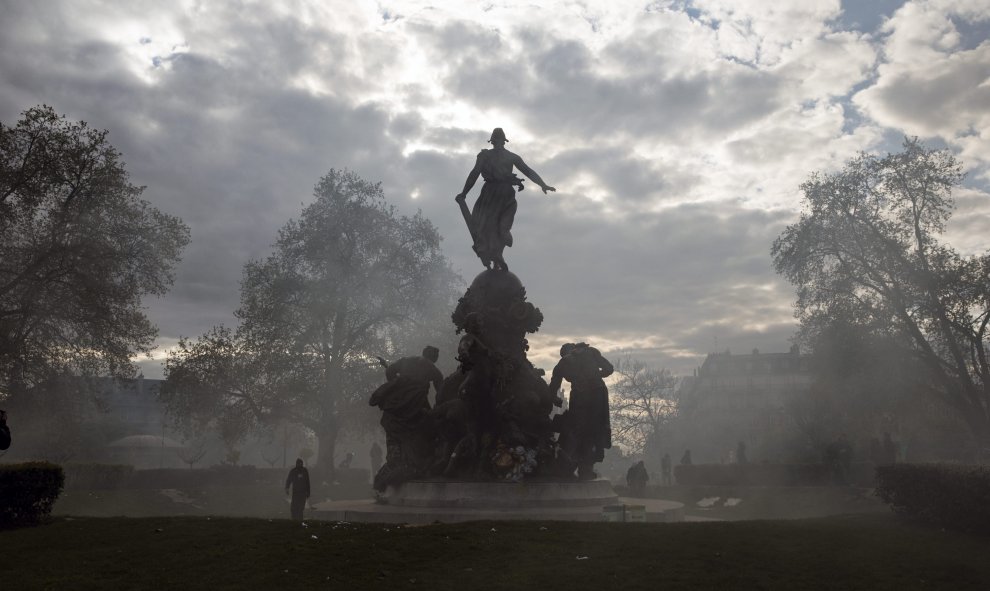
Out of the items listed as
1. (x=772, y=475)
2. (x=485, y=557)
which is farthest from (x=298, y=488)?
(x=772, y=475)

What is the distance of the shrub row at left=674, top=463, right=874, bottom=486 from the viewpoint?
3262 centimetres

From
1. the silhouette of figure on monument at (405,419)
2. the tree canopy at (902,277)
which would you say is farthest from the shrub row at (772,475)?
the silhouette of figure on monument at (405,419)

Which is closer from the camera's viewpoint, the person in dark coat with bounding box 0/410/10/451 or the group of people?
the person in dark coat with bounding box 0/410/10/451

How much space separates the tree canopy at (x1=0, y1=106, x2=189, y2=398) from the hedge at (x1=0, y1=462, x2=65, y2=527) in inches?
464

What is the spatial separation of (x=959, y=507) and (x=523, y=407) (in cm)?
683

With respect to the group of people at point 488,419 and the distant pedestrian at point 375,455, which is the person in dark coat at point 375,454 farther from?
the group of people at point 488,419

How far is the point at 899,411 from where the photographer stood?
3238 centimetres

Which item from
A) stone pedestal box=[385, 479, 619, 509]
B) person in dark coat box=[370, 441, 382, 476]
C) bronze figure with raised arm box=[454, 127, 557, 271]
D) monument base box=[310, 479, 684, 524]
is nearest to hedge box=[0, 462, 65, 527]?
monument base box=[310, 479, 684, 524]

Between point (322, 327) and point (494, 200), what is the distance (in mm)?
21142

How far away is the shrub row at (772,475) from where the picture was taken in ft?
107

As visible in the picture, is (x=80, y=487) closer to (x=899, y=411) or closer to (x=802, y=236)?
(x=802, y=236)

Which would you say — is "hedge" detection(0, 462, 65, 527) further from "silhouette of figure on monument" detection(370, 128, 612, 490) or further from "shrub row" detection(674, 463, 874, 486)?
"shrub row" detection(674, 463, 874, 486)

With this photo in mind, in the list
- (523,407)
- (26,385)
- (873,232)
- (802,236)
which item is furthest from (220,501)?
(873,232)

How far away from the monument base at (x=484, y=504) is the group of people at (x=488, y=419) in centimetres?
55
